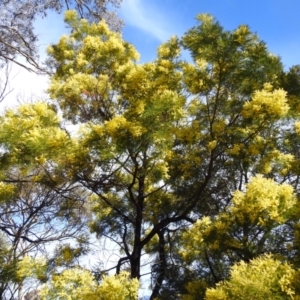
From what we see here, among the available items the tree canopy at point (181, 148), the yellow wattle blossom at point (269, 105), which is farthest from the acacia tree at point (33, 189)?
the yellow wattle blossom at point (269, 105)

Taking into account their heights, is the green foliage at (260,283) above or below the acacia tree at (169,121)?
below

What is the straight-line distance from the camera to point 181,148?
6.09 metres

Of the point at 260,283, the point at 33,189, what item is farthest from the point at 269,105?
the point at 33,189

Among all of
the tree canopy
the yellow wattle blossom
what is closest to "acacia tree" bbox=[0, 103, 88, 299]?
the tree canopy

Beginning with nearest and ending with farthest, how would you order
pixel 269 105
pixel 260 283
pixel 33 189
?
pixel 260 283, pixel 269 105, pixel 33 189

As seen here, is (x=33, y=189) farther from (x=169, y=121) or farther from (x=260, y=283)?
(x=260, y=283)

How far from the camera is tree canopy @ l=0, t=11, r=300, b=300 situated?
13.4ft

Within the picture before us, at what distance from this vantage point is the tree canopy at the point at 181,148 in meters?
4.07

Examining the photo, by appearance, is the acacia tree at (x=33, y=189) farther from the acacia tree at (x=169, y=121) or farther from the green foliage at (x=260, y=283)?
the green foliage at (x=260, y=283)

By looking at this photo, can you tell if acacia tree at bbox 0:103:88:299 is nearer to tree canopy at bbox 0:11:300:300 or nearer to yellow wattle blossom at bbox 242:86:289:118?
tree canopy at bbox 0:11:300:300

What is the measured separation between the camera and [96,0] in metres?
8.82

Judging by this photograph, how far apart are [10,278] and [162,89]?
2958mm

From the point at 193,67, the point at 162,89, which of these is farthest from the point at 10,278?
the point at 193,67

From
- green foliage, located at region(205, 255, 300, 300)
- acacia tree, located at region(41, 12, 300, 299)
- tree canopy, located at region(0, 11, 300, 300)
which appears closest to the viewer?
green foliage, located at region(205, 255, 300, 300)
